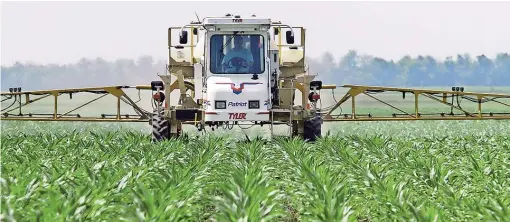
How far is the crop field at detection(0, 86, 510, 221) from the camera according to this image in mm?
7422

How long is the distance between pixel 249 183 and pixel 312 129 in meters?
8.14

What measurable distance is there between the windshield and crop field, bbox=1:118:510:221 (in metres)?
1.33

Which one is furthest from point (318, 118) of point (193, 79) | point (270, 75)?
point (193, 79)

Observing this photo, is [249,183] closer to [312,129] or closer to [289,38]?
[289,38]

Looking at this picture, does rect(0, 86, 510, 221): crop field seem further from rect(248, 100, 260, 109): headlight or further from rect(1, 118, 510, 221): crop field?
rect(248, 100, 260, 109): headlight

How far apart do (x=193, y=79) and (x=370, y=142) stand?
12.3 feet

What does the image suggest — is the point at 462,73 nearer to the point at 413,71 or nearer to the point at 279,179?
the point at 413,71

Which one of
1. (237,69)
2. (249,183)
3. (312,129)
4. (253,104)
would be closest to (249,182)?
(249,183)

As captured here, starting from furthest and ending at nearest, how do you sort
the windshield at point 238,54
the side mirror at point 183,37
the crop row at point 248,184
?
the windshield at point 238,54 < the side mirror at point 183,37 < the crop row at point 248,184

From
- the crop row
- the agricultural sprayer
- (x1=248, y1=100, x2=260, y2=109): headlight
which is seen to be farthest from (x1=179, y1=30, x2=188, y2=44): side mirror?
the crop row

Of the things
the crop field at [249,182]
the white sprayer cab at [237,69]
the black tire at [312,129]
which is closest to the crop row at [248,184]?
the crop field at [249,182]

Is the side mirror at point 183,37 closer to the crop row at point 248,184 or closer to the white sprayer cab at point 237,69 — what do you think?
the white sprayer cab at point 237,69

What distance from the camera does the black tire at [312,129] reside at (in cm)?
1692

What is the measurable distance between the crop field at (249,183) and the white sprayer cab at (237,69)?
0.60 meters
